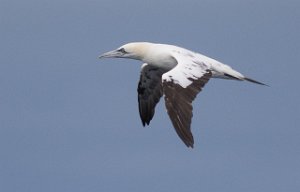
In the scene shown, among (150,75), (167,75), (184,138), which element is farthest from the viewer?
(150,75)

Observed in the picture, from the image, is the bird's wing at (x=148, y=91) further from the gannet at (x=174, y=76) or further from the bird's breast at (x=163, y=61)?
the bird's breast at (x=163, y=61)

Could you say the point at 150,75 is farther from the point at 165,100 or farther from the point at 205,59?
the point at 165,100

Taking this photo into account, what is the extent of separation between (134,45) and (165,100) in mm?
4556

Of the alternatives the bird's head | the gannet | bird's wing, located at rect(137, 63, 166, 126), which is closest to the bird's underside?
the gannet

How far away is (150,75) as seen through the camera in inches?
1355

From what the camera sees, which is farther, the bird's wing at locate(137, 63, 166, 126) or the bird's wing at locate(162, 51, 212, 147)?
the bird's wing at locate(137, 63, 166, 126)

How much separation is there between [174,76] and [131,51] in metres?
3.83

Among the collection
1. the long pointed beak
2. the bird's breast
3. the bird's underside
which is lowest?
the bird's underside

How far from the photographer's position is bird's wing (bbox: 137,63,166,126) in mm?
34344

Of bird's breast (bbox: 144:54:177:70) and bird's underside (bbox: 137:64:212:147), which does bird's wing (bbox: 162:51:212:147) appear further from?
bird's breast (bbox: 144:54:177:70)

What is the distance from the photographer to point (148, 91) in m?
34.9

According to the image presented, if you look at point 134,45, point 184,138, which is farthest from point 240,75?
point 184,138

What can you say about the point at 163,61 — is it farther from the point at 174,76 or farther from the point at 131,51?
the point at 174,76

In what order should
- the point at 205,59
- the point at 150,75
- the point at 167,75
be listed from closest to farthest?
1. the point at 167,75
2. the point at 205,59
3. the point at 150,75
